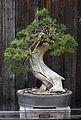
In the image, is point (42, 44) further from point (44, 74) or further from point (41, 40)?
point (44, 74)

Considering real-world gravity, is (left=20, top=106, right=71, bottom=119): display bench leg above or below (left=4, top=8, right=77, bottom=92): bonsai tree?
below

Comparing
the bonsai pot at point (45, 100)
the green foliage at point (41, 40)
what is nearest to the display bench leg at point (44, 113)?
the bonsai pot at point (45, 100)

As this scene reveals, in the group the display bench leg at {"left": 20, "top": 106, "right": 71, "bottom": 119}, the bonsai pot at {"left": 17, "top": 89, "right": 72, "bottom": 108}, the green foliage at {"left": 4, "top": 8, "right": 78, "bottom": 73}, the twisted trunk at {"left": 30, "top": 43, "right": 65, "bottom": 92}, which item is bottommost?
the display bench leg at {"left": 20, "top": 106, "right": 71, "bottom": 119}

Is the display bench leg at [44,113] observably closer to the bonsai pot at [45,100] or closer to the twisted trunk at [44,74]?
the bonsai pot at [45,100]

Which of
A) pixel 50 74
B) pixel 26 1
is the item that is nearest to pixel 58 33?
pixel 50 74

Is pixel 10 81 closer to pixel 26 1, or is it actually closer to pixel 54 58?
pixel 54 58

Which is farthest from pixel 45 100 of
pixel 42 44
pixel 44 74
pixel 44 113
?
pixel 42 44

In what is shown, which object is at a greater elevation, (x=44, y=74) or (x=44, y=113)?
(x=44, y=74)

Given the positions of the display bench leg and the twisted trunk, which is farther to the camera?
the twisted trunk

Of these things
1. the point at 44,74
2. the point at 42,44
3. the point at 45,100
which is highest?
the point at 42,44

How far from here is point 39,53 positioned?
3.30 m

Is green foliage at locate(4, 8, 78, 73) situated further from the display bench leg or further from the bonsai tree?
the display bench leg

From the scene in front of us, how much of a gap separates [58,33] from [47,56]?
0.79 metres

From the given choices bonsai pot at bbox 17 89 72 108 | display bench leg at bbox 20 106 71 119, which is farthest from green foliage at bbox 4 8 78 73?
display bench leg at bbox 20 106 71 119
